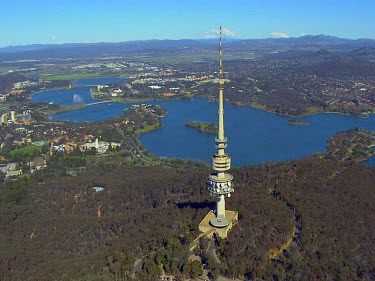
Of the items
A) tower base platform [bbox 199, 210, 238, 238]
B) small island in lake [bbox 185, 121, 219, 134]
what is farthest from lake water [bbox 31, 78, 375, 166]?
tower base platform [bbox 199, 210, 238, 238]

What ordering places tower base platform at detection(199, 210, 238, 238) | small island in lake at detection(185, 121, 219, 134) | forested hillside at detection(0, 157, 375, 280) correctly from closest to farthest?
1. forested hillside at detection(0, 157, 375, 280)
2. tower base platform at detection(199, 210, 238, 238)
3. small island in lake at detection(185, 121, 219, 134)

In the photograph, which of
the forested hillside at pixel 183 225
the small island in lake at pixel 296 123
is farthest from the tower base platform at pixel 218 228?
the small island in lake at pixel 296 123

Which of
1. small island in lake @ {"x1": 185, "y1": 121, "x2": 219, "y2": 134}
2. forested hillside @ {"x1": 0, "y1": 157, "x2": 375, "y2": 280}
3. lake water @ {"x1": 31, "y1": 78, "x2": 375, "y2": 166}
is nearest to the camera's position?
forested hillside @ {"x1": 0, "y1": 157, "x2": 375, "y2": 280}

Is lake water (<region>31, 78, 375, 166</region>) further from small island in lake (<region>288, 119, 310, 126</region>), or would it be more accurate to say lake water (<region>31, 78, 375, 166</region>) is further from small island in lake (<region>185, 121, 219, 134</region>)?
small island in lake (<region>288, 119, 310, 126</region>)

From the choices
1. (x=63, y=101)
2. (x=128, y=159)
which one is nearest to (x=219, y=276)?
(x=128, y=159)

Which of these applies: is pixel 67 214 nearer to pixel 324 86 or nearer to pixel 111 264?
pixel 111 264

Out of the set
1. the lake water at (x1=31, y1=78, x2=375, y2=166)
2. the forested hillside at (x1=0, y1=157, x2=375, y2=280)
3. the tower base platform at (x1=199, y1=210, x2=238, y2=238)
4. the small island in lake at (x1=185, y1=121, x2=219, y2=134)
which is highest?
the tower base platform at (x1=199, y1=210, x2=238, y2=238)
